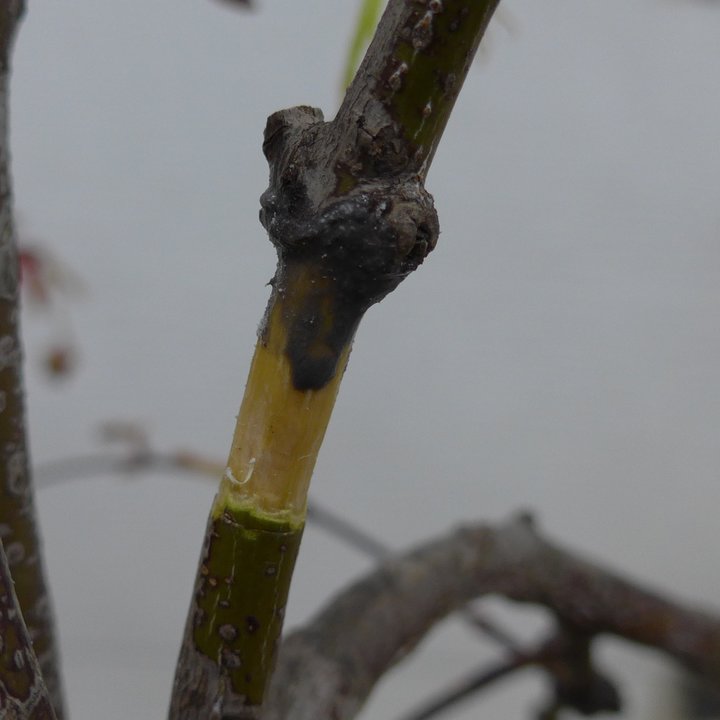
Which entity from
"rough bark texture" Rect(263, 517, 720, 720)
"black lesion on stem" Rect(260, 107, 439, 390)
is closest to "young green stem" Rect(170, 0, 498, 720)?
"black lesion on stem" Rect(260, 107, 439, 390)

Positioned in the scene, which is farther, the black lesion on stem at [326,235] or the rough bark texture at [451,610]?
the rough bark texture at [451,610]

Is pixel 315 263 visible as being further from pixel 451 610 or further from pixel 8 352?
pixel 451 610

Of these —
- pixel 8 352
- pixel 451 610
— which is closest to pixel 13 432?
pixel 8 352

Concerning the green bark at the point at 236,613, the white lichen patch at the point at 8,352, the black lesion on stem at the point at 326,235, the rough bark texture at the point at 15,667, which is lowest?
the rough bark texture at the point at 15,667

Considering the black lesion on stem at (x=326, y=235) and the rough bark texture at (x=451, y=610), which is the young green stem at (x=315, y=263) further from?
the rough bark texture at (x=451, y=610)

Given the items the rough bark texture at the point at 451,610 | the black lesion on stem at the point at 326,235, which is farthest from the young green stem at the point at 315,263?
the rough bark texture at the point at 451,610

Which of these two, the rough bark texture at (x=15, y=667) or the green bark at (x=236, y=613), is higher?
the green bark at (x=236, y=613)

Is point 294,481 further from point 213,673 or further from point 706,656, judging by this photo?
point 706,656

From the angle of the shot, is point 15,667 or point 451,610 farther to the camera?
point 451,610
